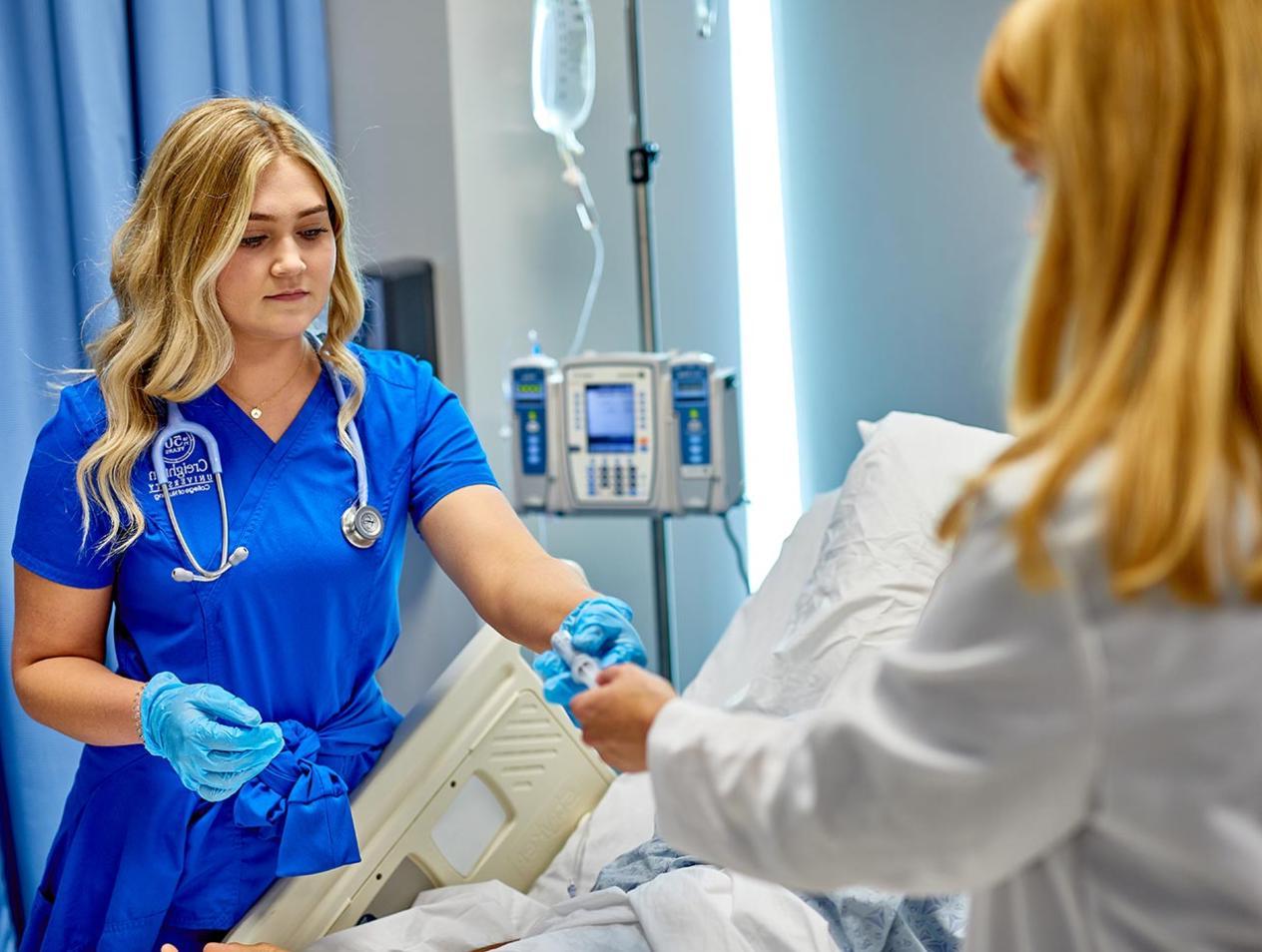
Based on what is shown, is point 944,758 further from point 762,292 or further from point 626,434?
point 762,292

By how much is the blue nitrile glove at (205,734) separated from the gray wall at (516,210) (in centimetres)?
134

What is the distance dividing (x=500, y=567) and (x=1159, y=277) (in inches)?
43.6

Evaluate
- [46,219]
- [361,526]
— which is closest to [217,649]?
[361,526]

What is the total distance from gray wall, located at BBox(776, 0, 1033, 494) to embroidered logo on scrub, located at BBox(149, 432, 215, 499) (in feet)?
4.60

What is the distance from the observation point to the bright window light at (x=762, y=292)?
3086 mm

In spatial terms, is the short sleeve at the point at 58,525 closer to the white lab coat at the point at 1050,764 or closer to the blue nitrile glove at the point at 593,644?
the blue nitrile glove at the point at 593,644

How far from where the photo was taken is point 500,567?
1774mm

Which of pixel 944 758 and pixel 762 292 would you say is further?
pixel 762 292

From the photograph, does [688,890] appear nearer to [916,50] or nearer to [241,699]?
[241,699]

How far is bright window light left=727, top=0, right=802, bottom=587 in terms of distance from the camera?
309cm

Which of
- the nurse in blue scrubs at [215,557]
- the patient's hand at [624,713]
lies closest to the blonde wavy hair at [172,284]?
the nurse in blue scrubs at [215,557]

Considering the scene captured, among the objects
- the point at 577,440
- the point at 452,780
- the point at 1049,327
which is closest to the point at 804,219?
the point at 577,440

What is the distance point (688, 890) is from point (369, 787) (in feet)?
1.63

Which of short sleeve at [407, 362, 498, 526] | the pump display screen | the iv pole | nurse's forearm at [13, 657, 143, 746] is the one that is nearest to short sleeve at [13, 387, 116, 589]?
nurse's forearm at [13, 657, 143, 746]
